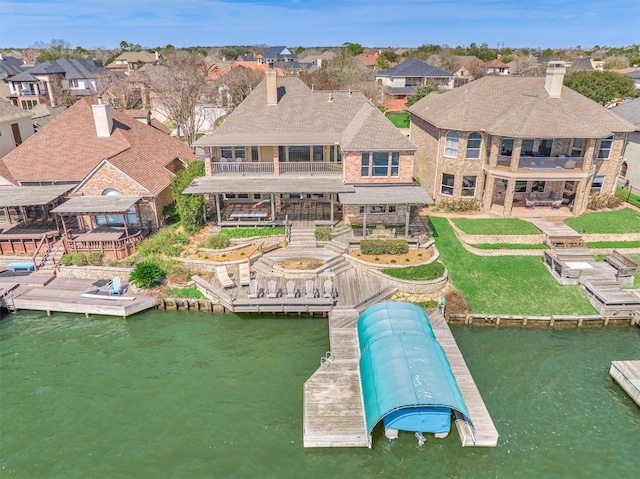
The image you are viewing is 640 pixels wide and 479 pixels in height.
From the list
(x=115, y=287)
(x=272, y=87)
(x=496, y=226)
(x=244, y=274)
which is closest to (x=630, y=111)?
(x=496, y=226)

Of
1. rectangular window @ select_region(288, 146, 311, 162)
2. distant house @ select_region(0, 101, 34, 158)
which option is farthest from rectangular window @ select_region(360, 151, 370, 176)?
distant house @ select_region(0, 101, 34, 158)

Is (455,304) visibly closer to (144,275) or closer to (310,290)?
(310,290)

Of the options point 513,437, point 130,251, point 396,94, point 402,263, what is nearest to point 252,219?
point 130,251

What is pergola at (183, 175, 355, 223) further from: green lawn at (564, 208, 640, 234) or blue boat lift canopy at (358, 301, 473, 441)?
green lawn at (564, 208, 640, 234)

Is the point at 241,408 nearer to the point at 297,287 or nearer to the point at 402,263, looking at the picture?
the point at 297,287

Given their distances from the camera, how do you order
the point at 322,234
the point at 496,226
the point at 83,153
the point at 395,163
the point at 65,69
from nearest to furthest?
the point at 322,234 < the point at 395,163 < the point at 496,226 < the point at 83,153 < the point at 65,69
